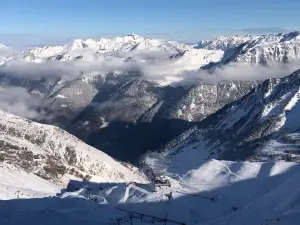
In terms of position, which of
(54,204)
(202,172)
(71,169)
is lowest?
(71,169)

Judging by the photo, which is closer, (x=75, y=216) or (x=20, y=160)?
(x=75, y=216)

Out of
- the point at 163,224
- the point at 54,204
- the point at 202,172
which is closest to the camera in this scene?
the point at 163,224

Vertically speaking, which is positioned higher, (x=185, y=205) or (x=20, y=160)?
(x=185, y=205)

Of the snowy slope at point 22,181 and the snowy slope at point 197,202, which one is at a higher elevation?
the snowy slope at point 197,202

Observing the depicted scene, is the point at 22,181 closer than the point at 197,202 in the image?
No

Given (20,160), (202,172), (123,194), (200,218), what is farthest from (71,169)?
(200,218)

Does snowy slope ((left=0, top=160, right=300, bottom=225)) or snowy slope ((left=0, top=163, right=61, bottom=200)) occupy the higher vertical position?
snowy slope ((left=0, top=160, right=300, bottom=225))

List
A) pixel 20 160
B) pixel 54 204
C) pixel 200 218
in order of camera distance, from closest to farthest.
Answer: pixel 54 204 < pixel 200 218 < pixel 20 160

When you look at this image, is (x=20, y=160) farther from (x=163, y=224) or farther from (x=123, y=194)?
(x=163, y=224)

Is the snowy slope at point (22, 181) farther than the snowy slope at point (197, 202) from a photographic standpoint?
Yes

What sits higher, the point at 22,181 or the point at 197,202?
the point at 197,202

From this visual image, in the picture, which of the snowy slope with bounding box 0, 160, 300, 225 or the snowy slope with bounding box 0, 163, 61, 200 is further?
the snowy slope with bounding box 0, 163, 61, 200
